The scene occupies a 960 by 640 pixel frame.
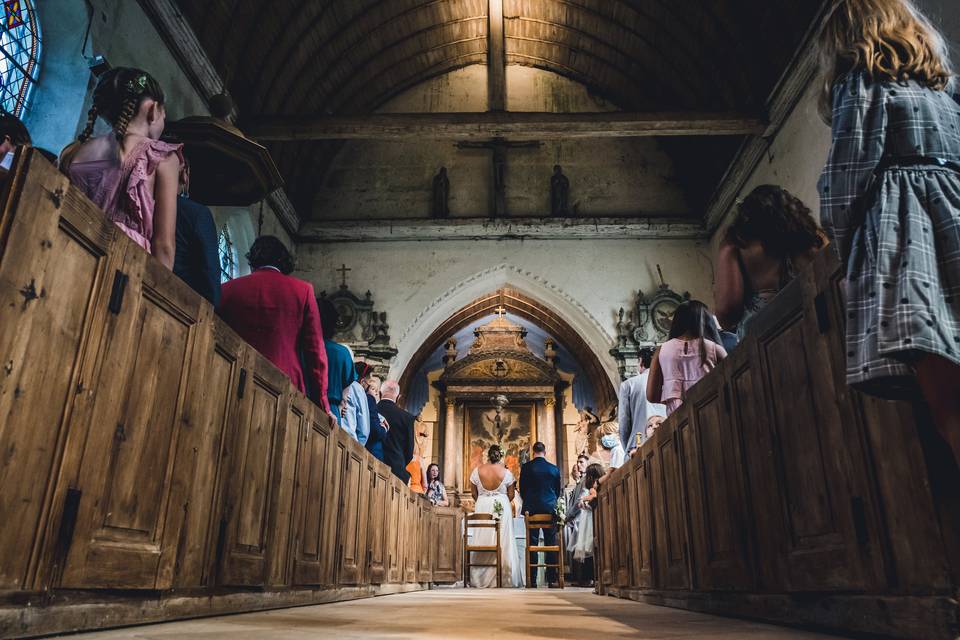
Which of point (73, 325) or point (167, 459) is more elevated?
point (73, 325)

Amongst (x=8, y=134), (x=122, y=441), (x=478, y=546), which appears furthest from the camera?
(x=478, y=546)

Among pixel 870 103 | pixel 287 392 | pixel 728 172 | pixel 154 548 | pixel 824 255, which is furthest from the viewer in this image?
pixel 728 172

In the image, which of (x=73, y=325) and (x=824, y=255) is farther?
(x=824, y=255)

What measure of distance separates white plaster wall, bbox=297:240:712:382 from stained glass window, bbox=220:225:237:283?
2.02m

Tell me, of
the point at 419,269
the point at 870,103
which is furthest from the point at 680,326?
the point at 419,269

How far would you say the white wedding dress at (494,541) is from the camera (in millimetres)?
8539

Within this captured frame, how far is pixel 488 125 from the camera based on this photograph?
8695 millimetres

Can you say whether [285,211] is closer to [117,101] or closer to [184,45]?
[184,45]

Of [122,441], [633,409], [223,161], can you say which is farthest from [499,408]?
[122,441]

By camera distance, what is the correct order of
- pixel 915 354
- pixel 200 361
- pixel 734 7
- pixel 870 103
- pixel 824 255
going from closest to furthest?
pixel 915 354 → pixel 870 103 → pixel 824 255 → pixel 200 361 → pixel 734 7

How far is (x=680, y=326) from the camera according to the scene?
361 centimetres

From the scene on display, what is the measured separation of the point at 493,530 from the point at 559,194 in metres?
5.60

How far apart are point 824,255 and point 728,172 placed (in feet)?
28.7

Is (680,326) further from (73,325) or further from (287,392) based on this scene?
(73,325)
